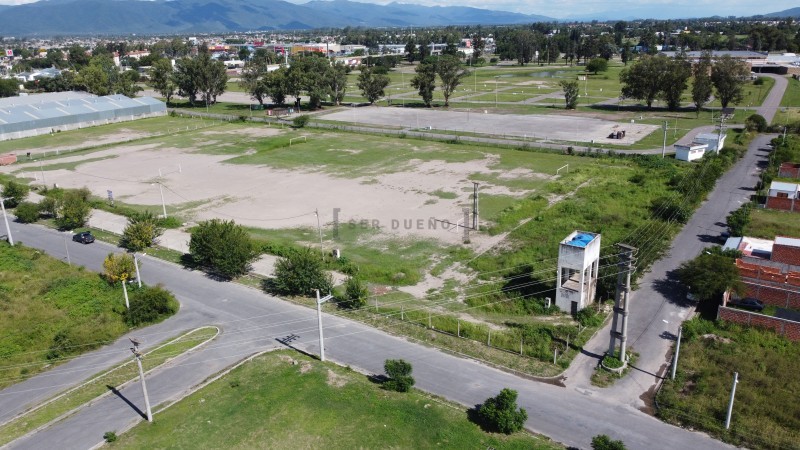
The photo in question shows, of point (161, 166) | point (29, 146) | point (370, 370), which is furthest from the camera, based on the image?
point (29, 146)

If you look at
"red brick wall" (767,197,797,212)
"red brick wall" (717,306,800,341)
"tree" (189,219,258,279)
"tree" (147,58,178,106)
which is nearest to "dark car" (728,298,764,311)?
"red brick wall" (717,306,800,341)

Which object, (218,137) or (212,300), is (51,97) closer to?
(218,137)

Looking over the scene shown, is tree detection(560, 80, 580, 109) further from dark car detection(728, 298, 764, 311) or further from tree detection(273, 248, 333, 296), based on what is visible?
tree detection(273, 248, 333, 296)

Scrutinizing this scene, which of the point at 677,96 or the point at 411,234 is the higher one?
the point at 677,96

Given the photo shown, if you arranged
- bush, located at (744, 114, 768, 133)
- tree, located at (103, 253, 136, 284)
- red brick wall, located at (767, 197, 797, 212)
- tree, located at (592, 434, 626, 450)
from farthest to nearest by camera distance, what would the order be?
bush, located at (744, 114, 768, 133)
red brick wall, located at (767, 197, 797, 212)
tree, located at (103, 253, 136, 284)
tree, located at (592, 434, 626, 450)

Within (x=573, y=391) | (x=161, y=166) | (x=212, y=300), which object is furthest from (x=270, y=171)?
(x=573, y=391)

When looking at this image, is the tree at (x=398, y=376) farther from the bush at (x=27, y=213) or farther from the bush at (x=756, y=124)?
the bush at (x=756, y=124)

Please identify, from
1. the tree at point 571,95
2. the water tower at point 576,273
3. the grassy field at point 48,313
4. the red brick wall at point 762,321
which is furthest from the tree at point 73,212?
the tree at point 571,95

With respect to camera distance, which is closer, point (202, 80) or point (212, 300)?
point (212, 300)
